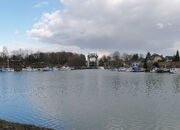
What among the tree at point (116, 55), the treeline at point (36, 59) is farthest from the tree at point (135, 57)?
the treeline at point (36, 59)

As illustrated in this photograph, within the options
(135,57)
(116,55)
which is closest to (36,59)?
(116,55)

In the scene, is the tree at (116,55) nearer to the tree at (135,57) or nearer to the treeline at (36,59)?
the tree at (135,57)

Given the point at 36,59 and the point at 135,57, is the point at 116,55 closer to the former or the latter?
the point at 135,57

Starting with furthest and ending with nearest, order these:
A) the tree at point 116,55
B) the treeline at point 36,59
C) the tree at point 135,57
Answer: the tree at point 135,57 → the tree at point 116,55 → the treeline at point 36,59

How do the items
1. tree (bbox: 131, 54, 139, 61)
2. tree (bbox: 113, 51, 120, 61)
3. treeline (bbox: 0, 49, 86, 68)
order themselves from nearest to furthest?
treeline (bbox: 0, 49, 86, 68)
tree (bbox: 113, 51, 120, 61)
tree (bbox: 131, 54, 139, 61)

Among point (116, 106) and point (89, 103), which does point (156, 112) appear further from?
point (89, 103)

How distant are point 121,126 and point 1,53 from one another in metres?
137

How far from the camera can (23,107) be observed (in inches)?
632

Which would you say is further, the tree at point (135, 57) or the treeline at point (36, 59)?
the tree at point (135, 57)

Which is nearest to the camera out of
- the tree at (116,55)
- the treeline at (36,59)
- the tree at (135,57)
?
the treeline at (36,59)

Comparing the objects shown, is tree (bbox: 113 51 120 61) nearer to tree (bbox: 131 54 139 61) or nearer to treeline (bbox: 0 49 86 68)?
tree (bbox: 131 54 139 61)

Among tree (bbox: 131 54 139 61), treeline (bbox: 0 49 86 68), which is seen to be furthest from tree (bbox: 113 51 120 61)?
treeline (bbox: 0 49 86 68)

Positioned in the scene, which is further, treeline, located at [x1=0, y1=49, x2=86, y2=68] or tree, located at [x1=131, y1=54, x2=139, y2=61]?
tree, located at [x1=131, y1=54, x2=139, y2=61]

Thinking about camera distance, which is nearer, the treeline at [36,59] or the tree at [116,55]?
the treeline at [36,59]
